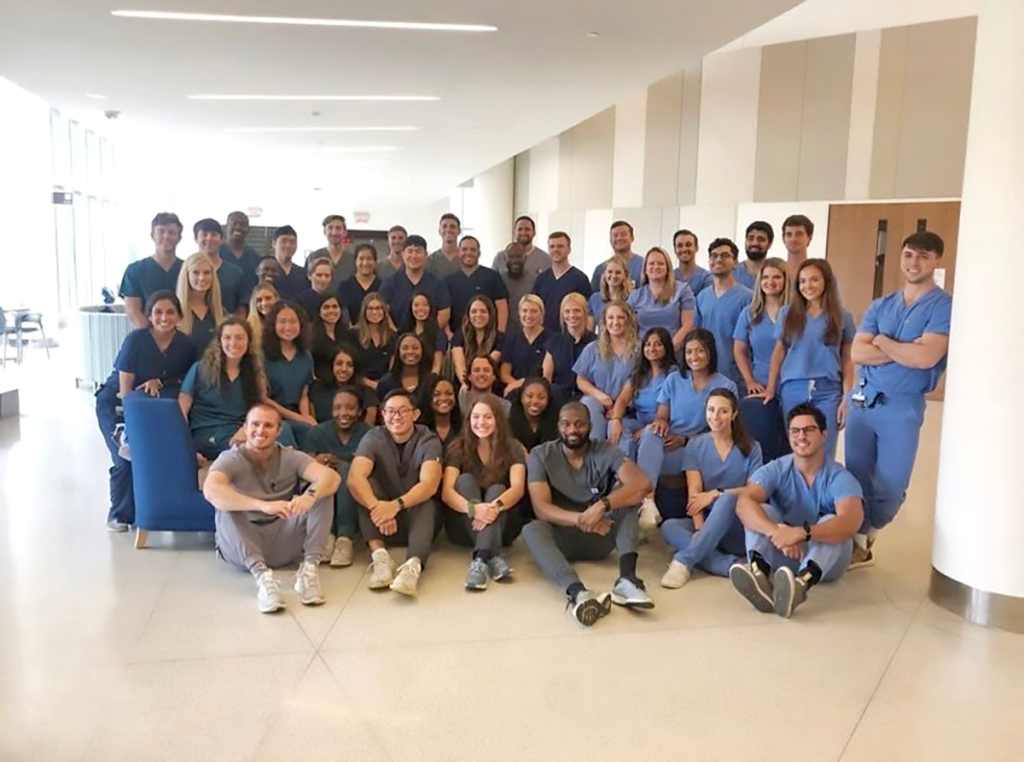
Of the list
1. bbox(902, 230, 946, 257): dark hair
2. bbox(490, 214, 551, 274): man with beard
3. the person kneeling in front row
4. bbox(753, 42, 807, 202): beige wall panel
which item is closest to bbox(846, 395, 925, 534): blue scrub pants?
bbox(902, 230, 946, 257): dark hair

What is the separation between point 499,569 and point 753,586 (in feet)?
3.88

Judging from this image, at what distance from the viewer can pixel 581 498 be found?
413 cm

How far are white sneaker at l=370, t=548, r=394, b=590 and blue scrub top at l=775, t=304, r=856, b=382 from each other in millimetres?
2388

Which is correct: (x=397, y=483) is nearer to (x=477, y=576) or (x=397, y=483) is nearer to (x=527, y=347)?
(x=477, y=576)

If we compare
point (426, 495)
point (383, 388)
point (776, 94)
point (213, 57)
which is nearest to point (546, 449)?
point (426, 495)

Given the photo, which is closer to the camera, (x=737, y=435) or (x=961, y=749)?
(x=961, y=749)

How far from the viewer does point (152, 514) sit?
4.29 meters

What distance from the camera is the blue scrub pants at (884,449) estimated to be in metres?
3.96

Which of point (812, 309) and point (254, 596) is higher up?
point (812, 309)

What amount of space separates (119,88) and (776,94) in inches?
317

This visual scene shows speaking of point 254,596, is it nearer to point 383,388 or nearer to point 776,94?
point 383,388

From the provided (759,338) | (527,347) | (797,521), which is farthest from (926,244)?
(527,347)

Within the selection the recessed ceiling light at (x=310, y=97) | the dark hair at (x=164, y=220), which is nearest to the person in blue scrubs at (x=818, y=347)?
the dark hair at (x=164, y=220)

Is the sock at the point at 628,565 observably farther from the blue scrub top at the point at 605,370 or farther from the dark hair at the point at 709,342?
the blue scrub top at the point at 605,370
